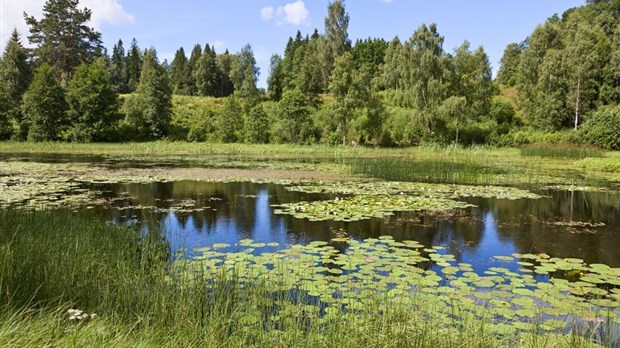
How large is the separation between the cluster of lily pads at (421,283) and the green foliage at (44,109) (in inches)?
1599

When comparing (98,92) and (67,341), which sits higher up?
(98,92)

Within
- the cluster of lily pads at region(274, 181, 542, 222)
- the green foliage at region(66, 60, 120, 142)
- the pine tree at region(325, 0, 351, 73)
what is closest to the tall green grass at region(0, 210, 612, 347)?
the cluster of lily pads at region(274, 181, 542, 222)

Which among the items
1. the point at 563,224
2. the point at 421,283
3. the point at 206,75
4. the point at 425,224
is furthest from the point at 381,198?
the point at 206,75

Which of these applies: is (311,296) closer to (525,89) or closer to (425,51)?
(425,51)

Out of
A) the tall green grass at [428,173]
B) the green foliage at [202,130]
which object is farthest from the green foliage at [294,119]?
the tall green grass at [428,173]

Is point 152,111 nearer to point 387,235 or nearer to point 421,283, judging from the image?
point 387,235

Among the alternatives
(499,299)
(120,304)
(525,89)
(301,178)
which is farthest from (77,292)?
(525,89)

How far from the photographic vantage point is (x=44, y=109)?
39.8m

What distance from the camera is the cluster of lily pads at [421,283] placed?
4.22 meters

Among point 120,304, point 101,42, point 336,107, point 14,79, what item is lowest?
point 120,304

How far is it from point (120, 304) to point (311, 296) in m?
2.18

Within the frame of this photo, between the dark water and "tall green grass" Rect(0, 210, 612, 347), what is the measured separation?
182 cm

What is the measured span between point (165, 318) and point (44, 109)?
1730 inches

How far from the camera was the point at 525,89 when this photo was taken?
4519 cm
